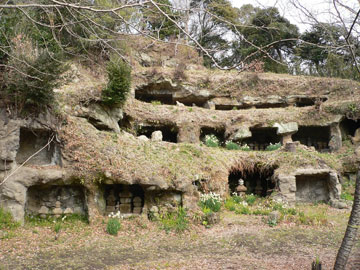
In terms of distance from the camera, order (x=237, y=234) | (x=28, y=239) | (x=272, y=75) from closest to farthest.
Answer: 1. (x=28, y=239)
2. (x=237, y=234)
3. (x=272, y=75)

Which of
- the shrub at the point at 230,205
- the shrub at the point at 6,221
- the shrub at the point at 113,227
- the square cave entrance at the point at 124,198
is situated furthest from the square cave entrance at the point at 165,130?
the shrub at the point at 6,221

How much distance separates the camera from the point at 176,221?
8992 mm

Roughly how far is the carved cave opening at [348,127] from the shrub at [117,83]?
14.4 m

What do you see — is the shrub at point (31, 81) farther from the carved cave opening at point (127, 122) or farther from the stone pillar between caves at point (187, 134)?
the stone pillar between caves at point (187, 134)

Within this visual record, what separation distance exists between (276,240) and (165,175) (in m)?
4.09

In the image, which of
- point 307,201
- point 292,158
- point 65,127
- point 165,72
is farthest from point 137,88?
point 307,201

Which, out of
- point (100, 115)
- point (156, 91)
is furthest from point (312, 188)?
point (156, 91)

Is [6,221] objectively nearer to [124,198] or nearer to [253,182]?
[124,198]

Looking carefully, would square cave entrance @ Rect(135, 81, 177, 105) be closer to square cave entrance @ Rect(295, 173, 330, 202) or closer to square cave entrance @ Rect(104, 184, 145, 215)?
square cave entrance @ Rect(104, 184, 145, 215)

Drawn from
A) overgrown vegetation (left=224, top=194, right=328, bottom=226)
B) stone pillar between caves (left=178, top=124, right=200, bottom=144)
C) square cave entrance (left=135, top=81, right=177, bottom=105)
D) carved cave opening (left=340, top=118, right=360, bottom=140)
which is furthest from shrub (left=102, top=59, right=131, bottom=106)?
carved cave opening (left=340, top=118, right=360, bottom=140)

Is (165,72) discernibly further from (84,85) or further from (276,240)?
(276,240)

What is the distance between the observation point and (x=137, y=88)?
62.1 feet

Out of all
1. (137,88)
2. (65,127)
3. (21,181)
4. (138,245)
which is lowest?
(138,245)

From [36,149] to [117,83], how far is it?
407cm
